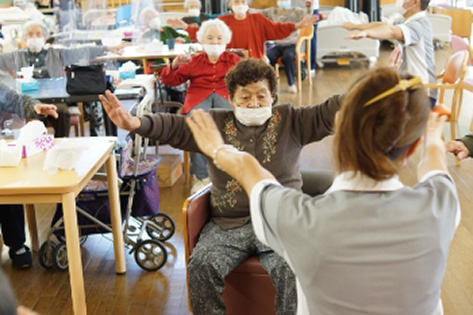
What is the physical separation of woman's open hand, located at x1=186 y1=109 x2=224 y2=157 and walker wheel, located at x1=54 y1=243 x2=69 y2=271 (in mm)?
1901

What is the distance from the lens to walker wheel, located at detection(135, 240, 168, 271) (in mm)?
3164

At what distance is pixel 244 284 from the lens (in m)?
2.37

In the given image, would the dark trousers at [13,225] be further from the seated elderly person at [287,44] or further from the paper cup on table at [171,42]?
the seated elderly person at [287,44]

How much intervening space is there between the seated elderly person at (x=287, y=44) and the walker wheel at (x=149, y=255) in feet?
16.2

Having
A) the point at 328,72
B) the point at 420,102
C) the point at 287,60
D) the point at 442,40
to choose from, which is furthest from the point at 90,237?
the point at 442,40

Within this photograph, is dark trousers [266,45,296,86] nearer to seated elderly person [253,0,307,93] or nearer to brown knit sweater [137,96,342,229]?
seated elderly person [253,0,307,93]

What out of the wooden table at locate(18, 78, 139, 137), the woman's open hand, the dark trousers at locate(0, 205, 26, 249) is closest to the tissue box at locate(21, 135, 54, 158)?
the dark trousers at locate(0, 205, 26, 249)

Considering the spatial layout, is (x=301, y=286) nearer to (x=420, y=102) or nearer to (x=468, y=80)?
(x=420, y=102)

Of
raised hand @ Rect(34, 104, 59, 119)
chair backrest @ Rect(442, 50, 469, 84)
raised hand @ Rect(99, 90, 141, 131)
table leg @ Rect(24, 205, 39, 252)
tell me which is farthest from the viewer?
chair backrest @ Rect(442, 50, 469, 84)

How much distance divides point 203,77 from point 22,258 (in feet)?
6.02

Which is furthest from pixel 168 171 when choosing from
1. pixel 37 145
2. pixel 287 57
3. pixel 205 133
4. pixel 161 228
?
pixel 287 57

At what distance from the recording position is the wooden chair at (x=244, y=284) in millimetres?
2346

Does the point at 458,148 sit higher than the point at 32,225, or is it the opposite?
the point at 458,148

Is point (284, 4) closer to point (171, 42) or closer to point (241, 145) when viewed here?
point (171, 42)
